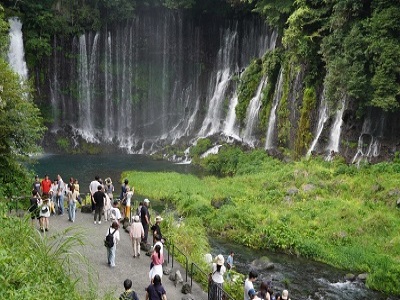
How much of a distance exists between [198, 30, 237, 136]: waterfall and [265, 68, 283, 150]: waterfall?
30.4 ft

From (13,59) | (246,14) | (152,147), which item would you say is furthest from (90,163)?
(246,14)

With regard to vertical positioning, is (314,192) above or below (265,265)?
above

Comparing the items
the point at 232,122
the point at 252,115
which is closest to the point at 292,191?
the point at 252,115

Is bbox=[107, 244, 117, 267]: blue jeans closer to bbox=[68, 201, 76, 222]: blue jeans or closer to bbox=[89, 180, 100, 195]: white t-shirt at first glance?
bbox=[68, 201, 76, 222]: blue jeans

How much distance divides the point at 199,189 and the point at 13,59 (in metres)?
26.1

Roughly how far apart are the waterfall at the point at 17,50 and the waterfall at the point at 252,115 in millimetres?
21275

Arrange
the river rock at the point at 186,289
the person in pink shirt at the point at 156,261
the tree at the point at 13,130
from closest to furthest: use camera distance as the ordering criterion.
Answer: the person in pink shirt at the point at 156,261 < the river rock at the point at 186,289 < the tree at the point at 13,130

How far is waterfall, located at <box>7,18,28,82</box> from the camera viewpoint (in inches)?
1735

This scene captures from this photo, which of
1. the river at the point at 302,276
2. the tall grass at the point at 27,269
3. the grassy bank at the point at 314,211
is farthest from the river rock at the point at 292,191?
the tall grass at the point at 27,269

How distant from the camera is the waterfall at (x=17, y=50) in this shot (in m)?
44.1

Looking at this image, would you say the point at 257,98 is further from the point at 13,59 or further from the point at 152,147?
the point at 13,59

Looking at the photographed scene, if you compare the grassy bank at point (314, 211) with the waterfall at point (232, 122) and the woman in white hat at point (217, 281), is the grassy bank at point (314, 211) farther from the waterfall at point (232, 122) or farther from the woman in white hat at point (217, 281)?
the waterfall at point (232, 122)

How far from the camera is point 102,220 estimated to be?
57.5ft

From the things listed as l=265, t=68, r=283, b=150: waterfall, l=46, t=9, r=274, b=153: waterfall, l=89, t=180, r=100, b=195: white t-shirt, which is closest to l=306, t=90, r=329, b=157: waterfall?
l=265, t=68, r=283, b=150: waterfall
